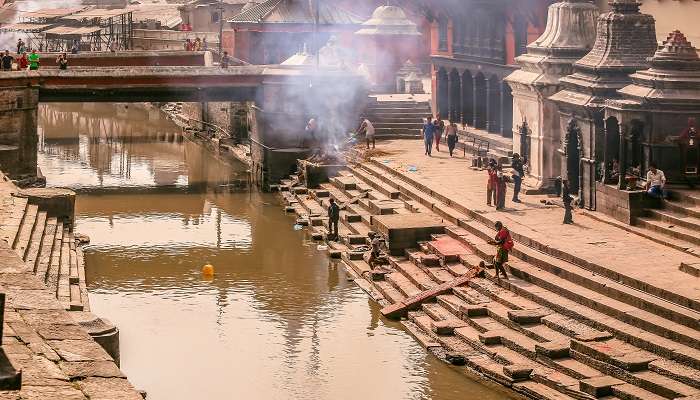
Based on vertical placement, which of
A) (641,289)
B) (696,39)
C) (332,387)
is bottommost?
(332,387)

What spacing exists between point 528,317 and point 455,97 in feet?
72.5

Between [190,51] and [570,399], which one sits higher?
[190,51]

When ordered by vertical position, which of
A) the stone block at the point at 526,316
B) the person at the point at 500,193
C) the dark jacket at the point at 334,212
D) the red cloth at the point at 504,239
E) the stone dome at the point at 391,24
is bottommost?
the stone block at the point at 526,316

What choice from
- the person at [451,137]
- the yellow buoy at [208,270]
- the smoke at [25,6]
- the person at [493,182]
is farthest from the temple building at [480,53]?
the smoke at [25,6]

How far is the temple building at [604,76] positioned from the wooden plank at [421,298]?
4.12m

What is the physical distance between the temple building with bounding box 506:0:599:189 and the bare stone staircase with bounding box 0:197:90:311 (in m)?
10.2

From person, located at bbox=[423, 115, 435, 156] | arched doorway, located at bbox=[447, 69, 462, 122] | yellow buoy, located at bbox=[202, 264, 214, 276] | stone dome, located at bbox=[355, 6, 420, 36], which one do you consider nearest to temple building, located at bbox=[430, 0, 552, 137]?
arched doorway, located at bbox=[447, 69, 462, 122]

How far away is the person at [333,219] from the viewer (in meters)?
31.1

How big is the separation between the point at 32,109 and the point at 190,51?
16985 millimetres

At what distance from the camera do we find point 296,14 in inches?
2211

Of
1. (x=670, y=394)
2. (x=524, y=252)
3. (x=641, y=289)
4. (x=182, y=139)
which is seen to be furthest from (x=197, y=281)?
(x=182, y=139)

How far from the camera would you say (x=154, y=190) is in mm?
40594

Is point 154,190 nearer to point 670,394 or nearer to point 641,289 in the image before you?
point 641,289

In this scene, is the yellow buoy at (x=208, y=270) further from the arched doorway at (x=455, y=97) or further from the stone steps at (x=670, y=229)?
the arched doorway at (x=455, y=97)
